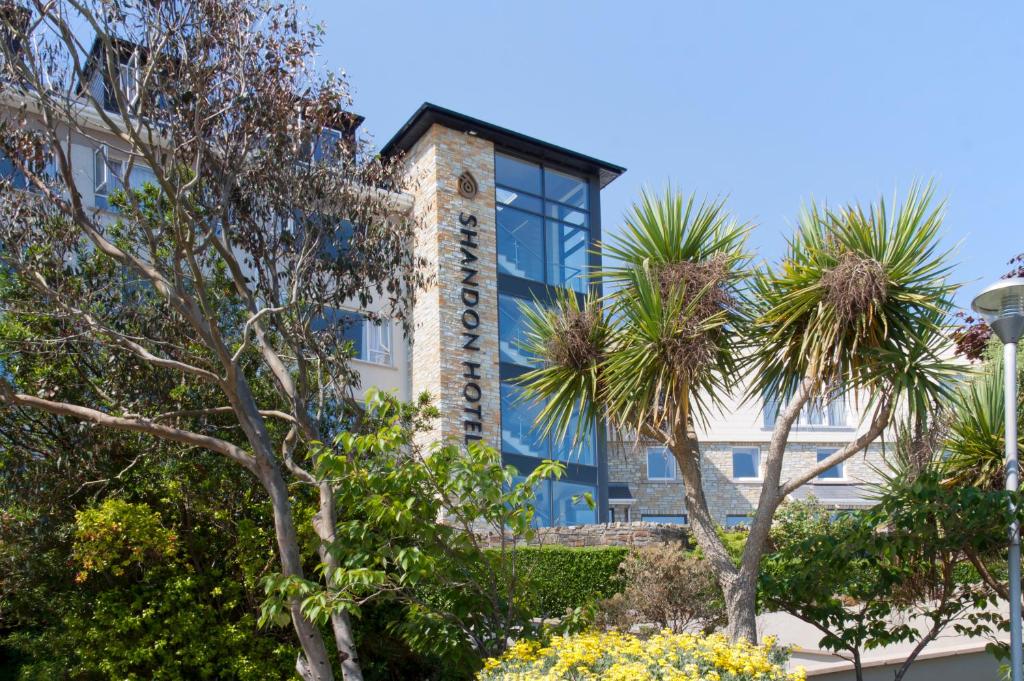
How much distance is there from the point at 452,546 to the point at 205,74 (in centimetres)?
540

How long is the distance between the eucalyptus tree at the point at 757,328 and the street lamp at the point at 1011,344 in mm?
766

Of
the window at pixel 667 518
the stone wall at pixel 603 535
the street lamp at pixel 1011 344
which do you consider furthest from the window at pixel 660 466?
the street lamp at pixel 1011 344

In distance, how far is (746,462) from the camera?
38.1 m

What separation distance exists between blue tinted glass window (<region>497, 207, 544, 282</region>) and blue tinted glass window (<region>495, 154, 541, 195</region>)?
780mm

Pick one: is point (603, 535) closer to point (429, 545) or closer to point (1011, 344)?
point (429, 545)

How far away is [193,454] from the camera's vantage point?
1223 cm

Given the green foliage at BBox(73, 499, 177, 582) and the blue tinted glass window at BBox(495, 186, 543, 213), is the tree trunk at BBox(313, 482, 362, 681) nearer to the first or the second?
the green foliage at BBox(73, 499, 177, 582)

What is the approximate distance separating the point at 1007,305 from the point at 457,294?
16.0m

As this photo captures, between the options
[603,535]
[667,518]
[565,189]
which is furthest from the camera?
[667,518]

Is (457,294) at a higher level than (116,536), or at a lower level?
higher

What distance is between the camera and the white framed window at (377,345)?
23.7 meters

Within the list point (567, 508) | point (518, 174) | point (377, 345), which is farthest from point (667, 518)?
point (377, 345)

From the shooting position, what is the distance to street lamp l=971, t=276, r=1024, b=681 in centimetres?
869

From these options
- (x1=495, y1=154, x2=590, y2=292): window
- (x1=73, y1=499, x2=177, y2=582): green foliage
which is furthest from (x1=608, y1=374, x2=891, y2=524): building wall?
(x1=73, y1=499, x2=177, y2=582): green foliage
